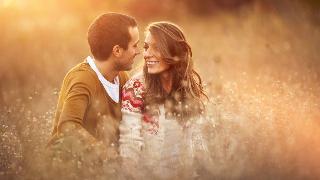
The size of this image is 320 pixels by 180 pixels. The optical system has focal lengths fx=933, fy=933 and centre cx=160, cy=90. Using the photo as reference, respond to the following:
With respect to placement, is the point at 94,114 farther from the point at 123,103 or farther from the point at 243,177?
the point at 243,177

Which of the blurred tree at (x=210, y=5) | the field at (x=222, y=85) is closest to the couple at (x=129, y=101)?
the field at (x=222, y=85)

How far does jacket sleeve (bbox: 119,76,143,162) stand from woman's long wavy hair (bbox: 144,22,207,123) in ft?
0.21

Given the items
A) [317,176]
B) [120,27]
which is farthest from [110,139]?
[317,176]

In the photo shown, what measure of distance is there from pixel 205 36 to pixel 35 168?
166 centimetres

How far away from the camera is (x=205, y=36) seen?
724 centimetres

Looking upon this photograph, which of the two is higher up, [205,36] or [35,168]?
[205,36]

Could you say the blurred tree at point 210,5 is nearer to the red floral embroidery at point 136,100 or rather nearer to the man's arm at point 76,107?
the red floral embroidery at point 136,100

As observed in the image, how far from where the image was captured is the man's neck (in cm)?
662

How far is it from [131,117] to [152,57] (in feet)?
1.49

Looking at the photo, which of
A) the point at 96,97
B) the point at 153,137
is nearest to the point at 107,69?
the point at 96,97

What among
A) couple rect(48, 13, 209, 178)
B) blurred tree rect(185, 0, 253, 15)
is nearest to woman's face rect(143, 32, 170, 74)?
couple rect(48, 13, 209, 178)

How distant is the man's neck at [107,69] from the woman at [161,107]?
12 centimetres

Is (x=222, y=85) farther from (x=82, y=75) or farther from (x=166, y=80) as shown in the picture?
(x=82, y=75)

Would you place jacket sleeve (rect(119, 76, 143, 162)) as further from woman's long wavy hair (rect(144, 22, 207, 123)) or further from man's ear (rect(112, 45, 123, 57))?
man's ear (rect(112, 45, 123, 57))
